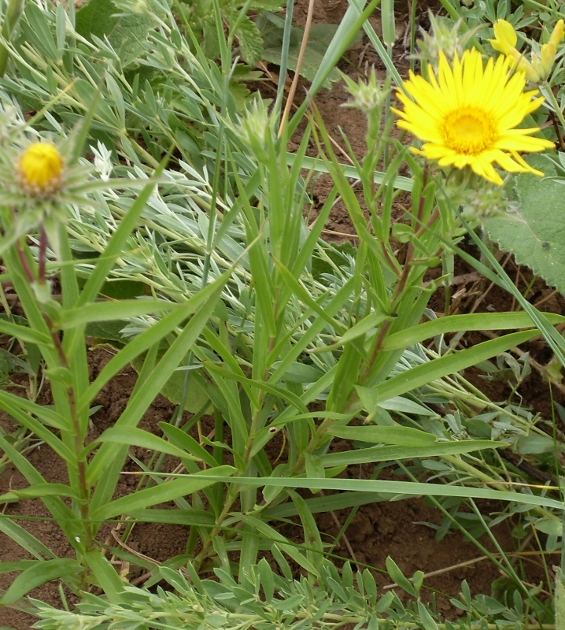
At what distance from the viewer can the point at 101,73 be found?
132 centimetres

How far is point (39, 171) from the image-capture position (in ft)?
1.58

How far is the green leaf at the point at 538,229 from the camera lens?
1165 mm

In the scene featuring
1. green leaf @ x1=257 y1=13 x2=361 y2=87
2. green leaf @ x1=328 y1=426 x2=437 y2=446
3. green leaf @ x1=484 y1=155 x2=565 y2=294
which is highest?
green leaf @ x1=257 y1=13 x2=361 y2=87

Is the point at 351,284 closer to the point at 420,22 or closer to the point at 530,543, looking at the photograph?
the point at 530,543

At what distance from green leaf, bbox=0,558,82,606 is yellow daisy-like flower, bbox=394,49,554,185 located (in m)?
0.73

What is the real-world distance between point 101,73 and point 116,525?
0.91 m

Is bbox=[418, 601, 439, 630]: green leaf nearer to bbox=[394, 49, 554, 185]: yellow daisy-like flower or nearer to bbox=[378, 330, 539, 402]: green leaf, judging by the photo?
bbox=[378, 330, 539, 402]: green leaf

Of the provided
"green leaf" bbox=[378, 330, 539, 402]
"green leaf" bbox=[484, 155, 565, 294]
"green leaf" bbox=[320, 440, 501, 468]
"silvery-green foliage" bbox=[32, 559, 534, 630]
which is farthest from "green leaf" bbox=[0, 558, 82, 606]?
"green leaf" bbox=[484, 155, 565, 294]

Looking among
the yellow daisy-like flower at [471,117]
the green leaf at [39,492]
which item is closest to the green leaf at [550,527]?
the yellow daisy-like flower at [471,117]

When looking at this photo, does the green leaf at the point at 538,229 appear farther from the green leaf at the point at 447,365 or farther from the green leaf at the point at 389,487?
the green leaf at the point at 389,487

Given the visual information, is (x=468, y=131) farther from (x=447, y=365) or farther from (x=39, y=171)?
(x=39, y=171)

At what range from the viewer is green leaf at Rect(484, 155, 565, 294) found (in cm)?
117

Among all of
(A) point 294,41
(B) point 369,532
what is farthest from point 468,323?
(A) point 294,41

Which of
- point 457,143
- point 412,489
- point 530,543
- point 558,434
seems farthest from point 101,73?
point 530,543
